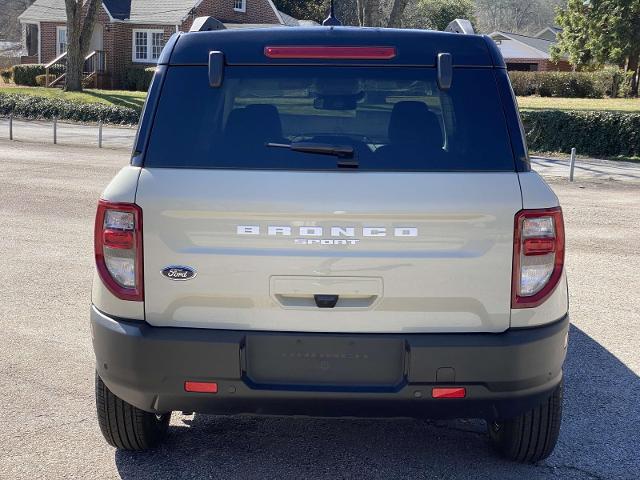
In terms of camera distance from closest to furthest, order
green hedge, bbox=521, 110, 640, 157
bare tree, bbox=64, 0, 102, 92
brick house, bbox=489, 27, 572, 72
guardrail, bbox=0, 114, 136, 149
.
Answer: green hedge, bbox=521, 110, 640, 157 → guardrail, bbox=0, 114, 136, 149 → bare tree, bbox=64, 0, 102, 92 → brick house, bbox=489, 27, 572, 72

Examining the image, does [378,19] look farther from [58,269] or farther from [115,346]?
[115,346]

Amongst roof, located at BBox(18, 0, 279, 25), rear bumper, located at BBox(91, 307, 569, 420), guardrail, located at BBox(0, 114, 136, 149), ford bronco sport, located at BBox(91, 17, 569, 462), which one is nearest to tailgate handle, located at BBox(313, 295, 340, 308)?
ford bronco sport, located at BBox(91, 17, 569, 462)

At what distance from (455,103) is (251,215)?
1.04 m

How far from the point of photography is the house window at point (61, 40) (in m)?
51.3

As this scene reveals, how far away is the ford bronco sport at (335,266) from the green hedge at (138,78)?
43176 millimetres

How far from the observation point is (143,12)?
49.2m

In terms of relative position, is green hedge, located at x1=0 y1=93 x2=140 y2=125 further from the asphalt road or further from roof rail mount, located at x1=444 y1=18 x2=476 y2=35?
roof rail mount, located at x1=444 y1=18 x2=476 y2=35

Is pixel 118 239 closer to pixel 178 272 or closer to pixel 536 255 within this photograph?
pixel 178 272

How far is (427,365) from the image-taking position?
360 cm

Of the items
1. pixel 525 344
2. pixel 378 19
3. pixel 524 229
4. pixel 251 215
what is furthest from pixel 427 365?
pixel 378 19

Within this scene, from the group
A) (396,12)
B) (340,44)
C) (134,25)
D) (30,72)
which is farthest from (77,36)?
(340,44)

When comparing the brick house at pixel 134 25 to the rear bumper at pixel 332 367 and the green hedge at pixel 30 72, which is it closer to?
the green hedge at pixel 30 72

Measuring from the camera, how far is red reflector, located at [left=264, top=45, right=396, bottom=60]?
3838 millimetres

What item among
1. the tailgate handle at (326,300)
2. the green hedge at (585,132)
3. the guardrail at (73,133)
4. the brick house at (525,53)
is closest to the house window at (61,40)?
the guardrail at (73,133)
